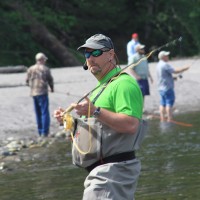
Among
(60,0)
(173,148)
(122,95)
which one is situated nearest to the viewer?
(122,95)

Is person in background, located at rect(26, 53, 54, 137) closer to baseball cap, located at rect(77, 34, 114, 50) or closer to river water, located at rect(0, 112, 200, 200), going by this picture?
river water, located at rect(0, 112, 200, 200)

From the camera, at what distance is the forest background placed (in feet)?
115

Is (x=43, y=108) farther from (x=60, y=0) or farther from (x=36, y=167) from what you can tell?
(x=60, y=0)

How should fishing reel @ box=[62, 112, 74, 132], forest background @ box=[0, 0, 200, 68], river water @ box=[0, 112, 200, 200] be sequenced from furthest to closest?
1. forest background @ box=[0, 0, 200, 68]
2. river water @ box=[0, 112, 200, 200]
3. fishing reel @ box=[62, 112, 74, 132]

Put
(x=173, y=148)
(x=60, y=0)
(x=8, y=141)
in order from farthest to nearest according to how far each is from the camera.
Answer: (x=60, y=0)
(x=8, y=141)
(x=173, y=148)

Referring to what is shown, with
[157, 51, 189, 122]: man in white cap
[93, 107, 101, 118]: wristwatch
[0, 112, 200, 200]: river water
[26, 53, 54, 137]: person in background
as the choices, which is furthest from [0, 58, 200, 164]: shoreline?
[93, 107, 101, 118]: wristwatch

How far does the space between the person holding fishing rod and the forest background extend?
26.4 m

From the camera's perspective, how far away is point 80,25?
39125mm

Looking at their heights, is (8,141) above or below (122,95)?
below

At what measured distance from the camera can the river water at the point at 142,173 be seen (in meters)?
9.34

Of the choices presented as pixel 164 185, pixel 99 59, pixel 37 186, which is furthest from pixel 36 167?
pixel 99 59

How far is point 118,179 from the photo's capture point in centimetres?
546

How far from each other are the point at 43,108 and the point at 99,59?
10704 millimetres

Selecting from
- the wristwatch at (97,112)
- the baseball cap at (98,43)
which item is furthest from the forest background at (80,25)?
the wristwatch at (97,112)
